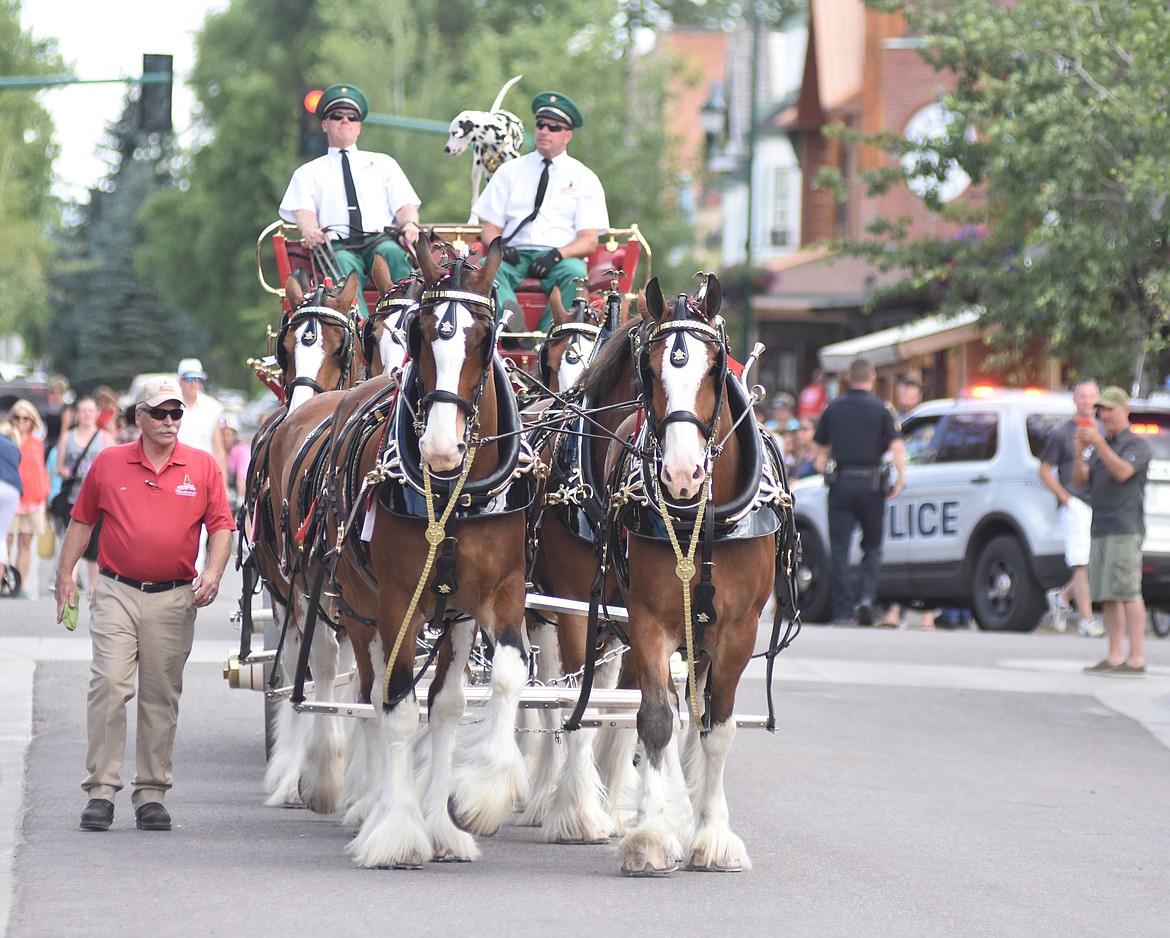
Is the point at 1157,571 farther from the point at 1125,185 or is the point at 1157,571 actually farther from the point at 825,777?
the point at 825,777

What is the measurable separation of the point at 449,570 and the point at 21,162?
60936mm

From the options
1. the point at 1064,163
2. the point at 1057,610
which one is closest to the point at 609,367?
the point at 1057,610

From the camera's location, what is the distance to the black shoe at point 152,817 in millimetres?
8453

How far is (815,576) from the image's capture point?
20.4 metres

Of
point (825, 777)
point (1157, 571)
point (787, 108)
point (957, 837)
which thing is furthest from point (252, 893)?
point (787, 108)

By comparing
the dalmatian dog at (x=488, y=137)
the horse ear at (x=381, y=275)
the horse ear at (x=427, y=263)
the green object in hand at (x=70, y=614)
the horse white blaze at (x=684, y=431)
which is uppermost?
the dalmatian dog at (x=488, y=137)

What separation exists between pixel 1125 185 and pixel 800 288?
20.2 m

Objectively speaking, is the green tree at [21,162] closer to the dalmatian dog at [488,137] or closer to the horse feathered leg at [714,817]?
the dalmatian dog at [488,137]

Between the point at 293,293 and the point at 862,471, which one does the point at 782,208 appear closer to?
the point at 862,471

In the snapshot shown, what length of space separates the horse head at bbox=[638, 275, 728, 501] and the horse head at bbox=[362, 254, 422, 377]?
1296mm

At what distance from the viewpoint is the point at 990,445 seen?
1859 centimetres

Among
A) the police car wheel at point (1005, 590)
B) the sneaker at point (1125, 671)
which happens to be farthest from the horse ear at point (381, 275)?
the police car wheel at point (1005, 590)

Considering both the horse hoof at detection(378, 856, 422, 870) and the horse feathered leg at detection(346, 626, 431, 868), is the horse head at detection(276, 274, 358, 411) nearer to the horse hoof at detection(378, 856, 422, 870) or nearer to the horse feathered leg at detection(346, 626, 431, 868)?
the horse feathered leg at detection(346, 626, 431, 868)

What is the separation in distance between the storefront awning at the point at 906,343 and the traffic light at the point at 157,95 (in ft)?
32.9
